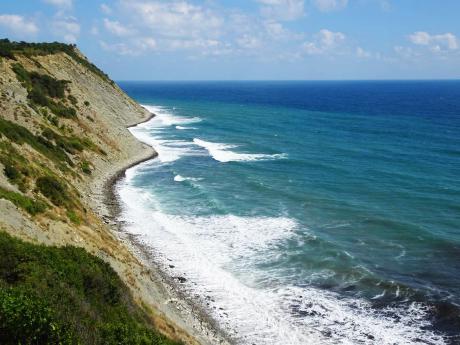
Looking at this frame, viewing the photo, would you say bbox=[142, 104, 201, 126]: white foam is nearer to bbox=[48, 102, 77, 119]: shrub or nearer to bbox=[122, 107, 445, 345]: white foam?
bbox=[48, 102, 77, 119]: shrub

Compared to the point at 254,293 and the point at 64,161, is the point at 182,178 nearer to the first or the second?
the point at 64,161

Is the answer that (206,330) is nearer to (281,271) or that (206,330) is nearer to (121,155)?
(281,271)

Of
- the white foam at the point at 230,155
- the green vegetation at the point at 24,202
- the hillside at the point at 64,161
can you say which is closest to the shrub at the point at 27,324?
the hillside at the point at 64,161

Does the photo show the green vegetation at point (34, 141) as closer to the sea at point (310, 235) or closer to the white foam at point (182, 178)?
the sea at point (310, 235)

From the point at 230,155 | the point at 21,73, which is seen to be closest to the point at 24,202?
the point at 21,73

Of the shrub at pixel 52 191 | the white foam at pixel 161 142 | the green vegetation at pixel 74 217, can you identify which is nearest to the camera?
the green vegetation at pixel 74 217

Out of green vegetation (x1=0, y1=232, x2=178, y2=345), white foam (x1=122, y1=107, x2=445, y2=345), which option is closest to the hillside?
green vegetation (x1=0, y1=232, x2=178, y2=345)
